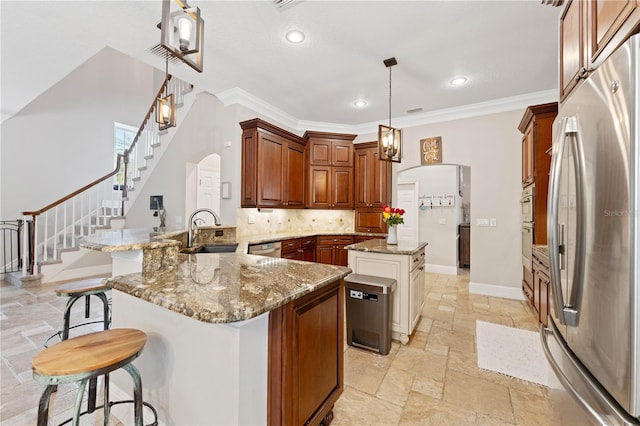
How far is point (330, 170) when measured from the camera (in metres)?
5.27

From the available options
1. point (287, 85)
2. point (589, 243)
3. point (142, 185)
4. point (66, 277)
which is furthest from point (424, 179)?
point (66, 277)

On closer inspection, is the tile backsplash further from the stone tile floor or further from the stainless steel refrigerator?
the stainless steel refrigerator

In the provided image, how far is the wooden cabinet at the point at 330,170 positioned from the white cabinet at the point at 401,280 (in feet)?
7.92

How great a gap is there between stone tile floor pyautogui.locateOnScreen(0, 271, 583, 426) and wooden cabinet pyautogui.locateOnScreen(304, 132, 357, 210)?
2750 mm

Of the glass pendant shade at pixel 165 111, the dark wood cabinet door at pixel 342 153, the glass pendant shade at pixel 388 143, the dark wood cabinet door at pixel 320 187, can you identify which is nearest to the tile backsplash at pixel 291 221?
the dark wood cabinet door at pixel 320 187

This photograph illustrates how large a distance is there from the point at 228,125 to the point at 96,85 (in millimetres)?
4453

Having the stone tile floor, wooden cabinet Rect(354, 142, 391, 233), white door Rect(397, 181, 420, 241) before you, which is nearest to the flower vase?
the stone tile floor

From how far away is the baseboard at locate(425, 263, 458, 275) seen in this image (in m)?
5.92

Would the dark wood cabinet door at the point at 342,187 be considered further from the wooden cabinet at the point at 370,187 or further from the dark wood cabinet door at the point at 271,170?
the dark wood cabinet door at the point at 271,170

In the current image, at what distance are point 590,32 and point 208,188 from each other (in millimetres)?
5783

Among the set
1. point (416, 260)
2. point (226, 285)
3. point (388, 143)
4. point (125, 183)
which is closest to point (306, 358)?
point (226, 285)

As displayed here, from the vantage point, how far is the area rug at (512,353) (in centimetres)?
224

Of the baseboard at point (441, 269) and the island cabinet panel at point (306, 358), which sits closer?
the island cabinet panel at point (306, 358)

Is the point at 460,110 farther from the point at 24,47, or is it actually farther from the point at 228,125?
the point at 24,47
